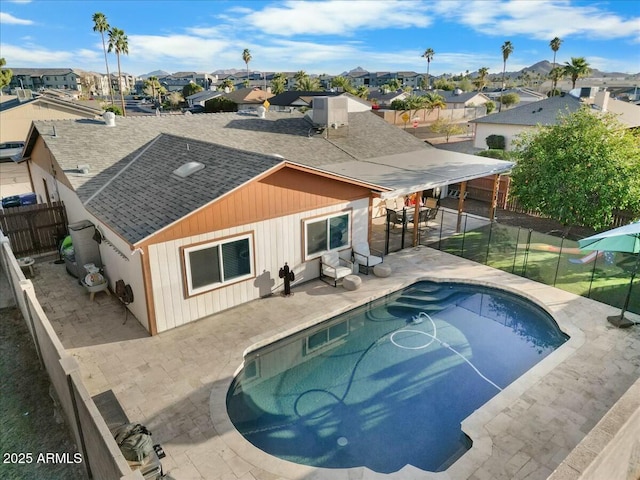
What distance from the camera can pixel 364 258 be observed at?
15.0 meters

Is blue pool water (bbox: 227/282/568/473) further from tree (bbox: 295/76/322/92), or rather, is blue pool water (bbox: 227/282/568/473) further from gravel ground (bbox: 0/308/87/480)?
tree (bbox: 295/76/322/92)

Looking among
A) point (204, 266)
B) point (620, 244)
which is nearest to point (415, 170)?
point (620, 244)

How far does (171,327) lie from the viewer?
11.5m

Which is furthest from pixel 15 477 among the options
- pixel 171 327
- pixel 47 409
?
pixel 171 327

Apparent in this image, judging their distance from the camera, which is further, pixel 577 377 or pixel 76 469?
→ pixel 577 377

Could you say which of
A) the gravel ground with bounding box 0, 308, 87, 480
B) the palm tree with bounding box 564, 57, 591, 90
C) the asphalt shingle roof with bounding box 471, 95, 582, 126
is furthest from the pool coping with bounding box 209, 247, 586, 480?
the palm tree with bounding box 564, 57, 591, 90

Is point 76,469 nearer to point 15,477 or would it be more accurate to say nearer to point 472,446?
point 15,477

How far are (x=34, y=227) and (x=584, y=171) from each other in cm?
2130

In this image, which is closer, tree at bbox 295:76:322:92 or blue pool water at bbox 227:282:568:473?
blue pool water at bbox 227:282:568:473

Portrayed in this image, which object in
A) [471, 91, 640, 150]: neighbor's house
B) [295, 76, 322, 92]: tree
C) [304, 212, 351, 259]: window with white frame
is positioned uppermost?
[295, 76, 322, 92]: tree

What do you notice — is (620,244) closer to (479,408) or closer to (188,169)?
(479,408)

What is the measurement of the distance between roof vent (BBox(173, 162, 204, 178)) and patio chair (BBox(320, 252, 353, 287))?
194 inches

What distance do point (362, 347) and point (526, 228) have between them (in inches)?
490

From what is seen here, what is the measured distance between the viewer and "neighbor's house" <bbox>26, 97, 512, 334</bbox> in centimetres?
1120
